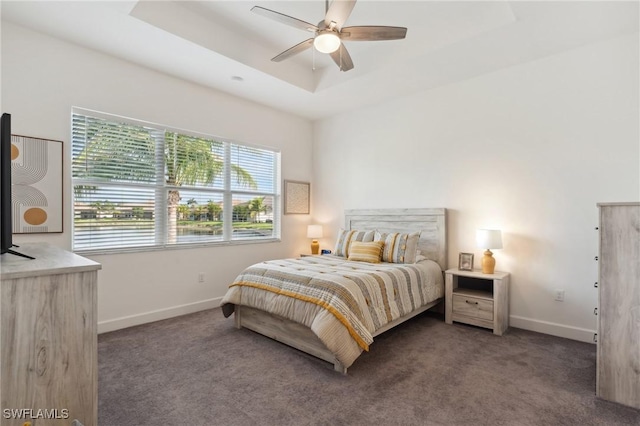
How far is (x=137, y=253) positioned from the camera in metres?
3.51

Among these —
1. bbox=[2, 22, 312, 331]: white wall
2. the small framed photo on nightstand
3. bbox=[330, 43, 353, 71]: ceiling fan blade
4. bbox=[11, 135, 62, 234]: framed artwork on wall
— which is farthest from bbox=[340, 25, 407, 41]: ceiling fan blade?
bbox=[11, 135, 62, 234]: framed artwork on wall

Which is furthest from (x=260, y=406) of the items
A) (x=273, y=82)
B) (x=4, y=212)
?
(x=273, y=82)

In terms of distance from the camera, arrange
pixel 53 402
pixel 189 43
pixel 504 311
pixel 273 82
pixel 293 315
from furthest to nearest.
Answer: pixel 273 82 < pixel 504 311 < pixel 189 43 < pixel 293 315 < pixel 53 402

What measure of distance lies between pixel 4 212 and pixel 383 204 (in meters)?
3.89

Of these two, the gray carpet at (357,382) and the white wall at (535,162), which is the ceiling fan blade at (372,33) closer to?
the white wall at (535,162)

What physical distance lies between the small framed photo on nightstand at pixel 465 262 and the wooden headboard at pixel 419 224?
227mm

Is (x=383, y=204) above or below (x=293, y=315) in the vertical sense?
above

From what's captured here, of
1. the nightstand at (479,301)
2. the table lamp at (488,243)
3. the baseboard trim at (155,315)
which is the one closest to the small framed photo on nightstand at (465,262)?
the nightstand at (479,301)

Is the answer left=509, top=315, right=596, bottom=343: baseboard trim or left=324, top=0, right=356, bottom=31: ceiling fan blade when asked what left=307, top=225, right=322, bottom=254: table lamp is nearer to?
left=509, top=315, right=596, bottom=343: baseboard trim

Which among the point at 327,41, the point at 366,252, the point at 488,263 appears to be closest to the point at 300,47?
the point at 327,41

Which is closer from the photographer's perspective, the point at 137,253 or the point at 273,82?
the point at 137,253

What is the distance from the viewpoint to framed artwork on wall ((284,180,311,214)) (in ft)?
16.7

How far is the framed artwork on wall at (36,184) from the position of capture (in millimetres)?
2773

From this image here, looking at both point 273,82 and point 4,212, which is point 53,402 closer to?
point 4,212
